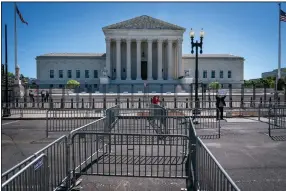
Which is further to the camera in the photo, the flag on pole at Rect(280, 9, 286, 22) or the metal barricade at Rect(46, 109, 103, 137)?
the flag on pole at Rect(280, 9, 286, 22)

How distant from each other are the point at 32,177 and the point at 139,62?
204 ft

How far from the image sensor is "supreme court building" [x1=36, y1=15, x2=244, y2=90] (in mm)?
63281

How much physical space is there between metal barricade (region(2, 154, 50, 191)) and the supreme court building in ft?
185

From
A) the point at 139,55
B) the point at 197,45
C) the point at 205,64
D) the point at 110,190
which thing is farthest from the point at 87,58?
the point at 110,190

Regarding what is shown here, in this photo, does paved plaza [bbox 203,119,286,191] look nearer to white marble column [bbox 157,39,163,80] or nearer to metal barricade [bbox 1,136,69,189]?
metal barricade [bbox 1,136,69,189]

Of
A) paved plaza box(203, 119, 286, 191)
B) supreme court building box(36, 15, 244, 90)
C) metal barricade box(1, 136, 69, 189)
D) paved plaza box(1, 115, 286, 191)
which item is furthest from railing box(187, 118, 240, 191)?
supreme court building box(36, 15, 244, 90)

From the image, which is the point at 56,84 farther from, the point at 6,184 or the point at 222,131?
the point at 6,184

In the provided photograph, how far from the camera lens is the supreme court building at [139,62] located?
6328cm

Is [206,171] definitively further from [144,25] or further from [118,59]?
[144,25]

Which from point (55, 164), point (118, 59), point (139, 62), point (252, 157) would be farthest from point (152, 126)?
point (118, 59)

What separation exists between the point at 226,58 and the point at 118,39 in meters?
36.0

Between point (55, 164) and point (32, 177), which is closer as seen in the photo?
point (32, 177)

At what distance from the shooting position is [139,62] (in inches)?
2554

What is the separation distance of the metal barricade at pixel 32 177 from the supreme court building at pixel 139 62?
56.4 meters
